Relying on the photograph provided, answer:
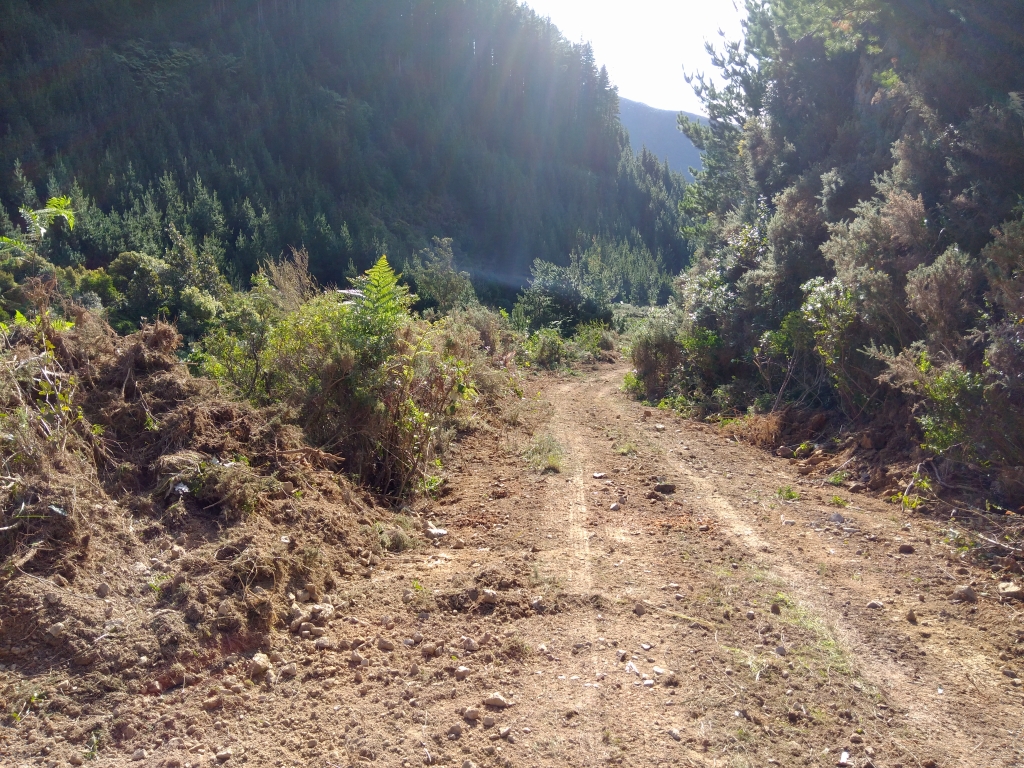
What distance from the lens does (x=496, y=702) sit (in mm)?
3145

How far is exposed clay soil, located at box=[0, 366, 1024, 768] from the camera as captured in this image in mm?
2887

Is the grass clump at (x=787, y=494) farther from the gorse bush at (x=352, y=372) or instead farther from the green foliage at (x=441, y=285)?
the green foliage at (x=441, y=285)

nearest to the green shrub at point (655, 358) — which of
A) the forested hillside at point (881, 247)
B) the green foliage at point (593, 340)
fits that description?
the forested hillside at point (881, 247)

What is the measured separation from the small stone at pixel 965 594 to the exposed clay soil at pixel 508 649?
4 centimetres

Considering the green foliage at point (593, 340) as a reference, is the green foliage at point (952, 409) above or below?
above

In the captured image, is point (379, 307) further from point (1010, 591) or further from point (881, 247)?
point (881, 247)

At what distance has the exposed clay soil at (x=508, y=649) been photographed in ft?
9.47

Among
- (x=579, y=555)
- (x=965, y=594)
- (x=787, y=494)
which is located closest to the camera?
(x=965, y=594)

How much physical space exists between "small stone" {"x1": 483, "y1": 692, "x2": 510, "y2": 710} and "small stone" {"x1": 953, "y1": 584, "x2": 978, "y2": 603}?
111 inches

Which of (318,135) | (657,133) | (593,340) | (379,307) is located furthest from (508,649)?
(657,133)

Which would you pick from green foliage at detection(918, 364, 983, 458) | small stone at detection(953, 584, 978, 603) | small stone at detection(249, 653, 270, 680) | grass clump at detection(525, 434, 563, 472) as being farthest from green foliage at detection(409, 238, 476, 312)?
small stone at detection(249, 653, 270, 680)

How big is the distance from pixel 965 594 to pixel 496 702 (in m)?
2.93

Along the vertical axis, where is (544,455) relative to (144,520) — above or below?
below

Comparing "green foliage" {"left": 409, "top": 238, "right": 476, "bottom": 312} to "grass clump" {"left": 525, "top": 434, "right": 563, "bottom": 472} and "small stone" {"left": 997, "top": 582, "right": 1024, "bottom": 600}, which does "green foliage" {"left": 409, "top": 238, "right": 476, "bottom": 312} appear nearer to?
"grass clump" {"left": 525, "top": 434, "right": 563, "bottom": 472}
